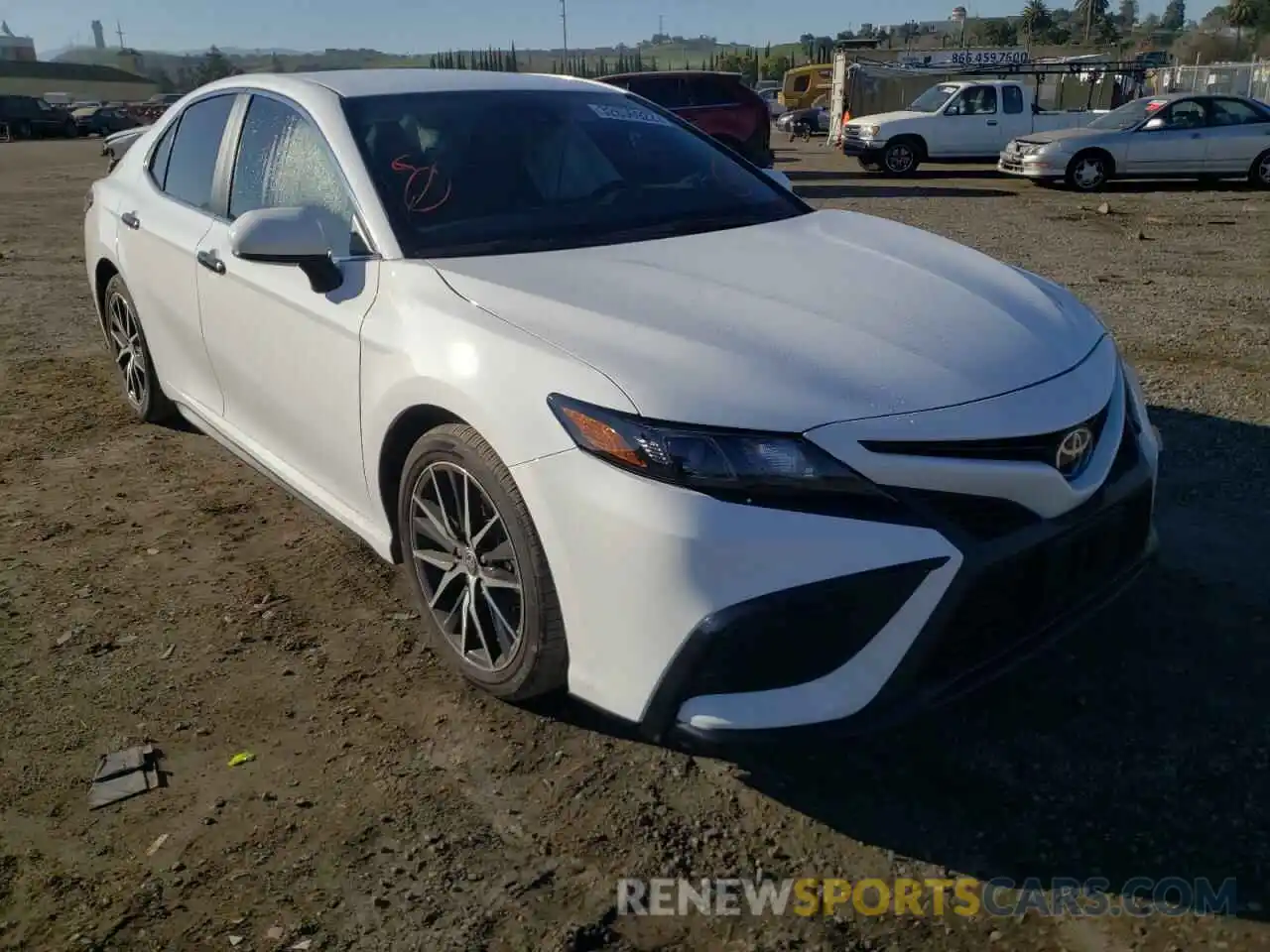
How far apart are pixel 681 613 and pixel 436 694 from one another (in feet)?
3.59

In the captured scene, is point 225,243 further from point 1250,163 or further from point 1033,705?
point 1250,163

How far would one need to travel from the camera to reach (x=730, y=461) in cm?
223

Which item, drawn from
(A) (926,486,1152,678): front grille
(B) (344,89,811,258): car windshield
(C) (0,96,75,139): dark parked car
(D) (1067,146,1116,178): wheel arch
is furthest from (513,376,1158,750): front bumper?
(C) (0,96,75,139): dark parked car

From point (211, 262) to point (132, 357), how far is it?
5.06ft

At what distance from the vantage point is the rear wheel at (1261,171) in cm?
1588

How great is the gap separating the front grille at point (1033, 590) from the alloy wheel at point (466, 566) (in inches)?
39.6

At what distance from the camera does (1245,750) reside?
2.63 meters

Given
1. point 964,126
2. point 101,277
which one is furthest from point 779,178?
point 964,126

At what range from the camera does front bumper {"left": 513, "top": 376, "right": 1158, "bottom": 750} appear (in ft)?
7.14

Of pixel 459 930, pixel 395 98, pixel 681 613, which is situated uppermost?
pixel 395 98

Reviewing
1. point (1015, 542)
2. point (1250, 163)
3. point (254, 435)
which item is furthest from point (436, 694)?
point (1250, 163)

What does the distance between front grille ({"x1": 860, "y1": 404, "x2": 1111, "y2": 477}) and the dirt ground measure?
79cm

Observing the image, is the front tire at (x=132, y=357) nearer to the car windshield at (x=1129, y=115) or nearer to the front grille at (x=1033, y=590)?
the front grille at (x=1033, y=590)

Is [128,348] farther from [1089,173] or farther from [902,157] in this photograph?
[902,157]
